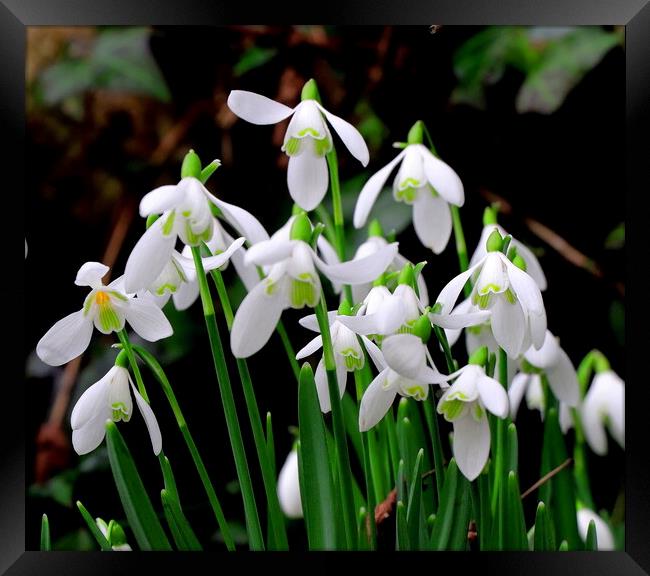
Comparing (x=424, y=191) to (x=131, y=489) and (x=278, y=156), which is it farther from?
(x=131, y=489)

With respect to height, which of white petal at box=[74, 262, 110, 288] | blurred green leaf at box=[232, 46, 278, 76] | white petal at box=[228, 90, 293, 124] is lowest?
white petal at box=[74, 262, 110, 288]

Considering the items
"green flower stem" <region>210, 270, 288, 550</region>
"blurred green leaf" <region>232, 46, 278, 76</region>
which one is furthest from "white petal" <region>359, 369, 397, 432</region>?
"blurred green leaf" <region>232, 46, 278, 76</region>

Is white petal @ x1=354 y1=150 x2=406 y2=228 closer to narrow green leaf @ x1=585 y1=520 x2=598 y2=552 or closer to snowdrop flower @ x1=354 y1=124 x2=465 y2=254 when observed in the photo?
snowdrop flower @ x1=354 y1=124 x2=465 y2=254

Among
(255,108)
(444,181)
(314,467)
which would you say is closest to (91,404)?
(314,467)

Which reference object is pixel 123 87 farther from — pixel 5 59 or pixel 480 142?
pixel 480 142

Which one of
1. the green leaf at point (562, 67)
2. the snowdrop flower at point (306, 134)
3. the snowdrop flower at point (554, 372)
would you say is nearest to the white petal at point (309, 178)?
the snowdrop flower at point (306, 134)

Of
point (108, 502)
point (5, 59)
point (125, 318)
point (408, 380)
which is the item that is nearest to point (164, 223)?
point (125, 318)
